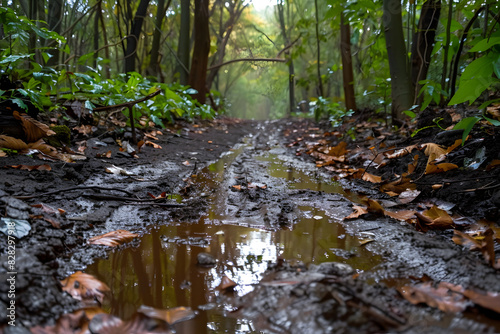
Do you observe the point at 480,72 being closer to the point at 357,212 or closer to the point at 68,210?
the point at 357,212

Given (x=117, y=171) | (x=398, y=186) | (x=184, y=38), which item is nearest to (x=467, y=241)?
(x=398, y=186)

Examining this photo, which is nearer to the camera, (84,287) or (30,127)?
(84,287)

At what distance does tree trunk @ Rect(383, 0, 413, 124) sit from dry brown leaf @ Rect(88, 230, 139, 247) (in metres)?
3.70

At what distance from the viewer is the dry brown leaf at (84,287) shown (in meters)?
1.03

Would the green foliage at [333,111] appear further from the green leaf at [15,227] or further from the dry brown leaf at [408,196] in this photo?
the green leaf at [15,227]

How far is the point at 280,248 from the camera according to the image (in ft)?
4.76

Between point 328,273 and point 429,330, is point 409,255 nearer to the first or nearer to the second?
point 328,273

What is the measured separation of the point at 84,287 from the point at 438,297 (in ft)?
3.78

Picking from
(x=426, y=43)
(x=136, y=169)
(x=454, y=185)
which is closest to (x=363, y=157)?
(x=454, y=185)

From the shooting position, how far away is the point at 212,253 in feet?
4.57

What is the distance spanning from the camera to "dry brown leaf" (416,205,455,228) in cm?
160

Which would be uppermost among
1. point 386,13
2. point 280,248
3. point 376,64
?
point 386,13

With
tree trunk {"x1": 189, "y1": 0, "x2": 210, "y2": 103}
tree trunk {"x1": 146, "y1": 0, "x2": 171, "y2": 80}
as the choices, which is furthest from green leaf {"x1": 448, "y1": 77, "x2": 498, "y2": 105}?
tree trunk {"x1": 146, "y1": 0, "x2": 171, "y2": 80}

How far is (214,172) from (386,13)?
10.4 ft
